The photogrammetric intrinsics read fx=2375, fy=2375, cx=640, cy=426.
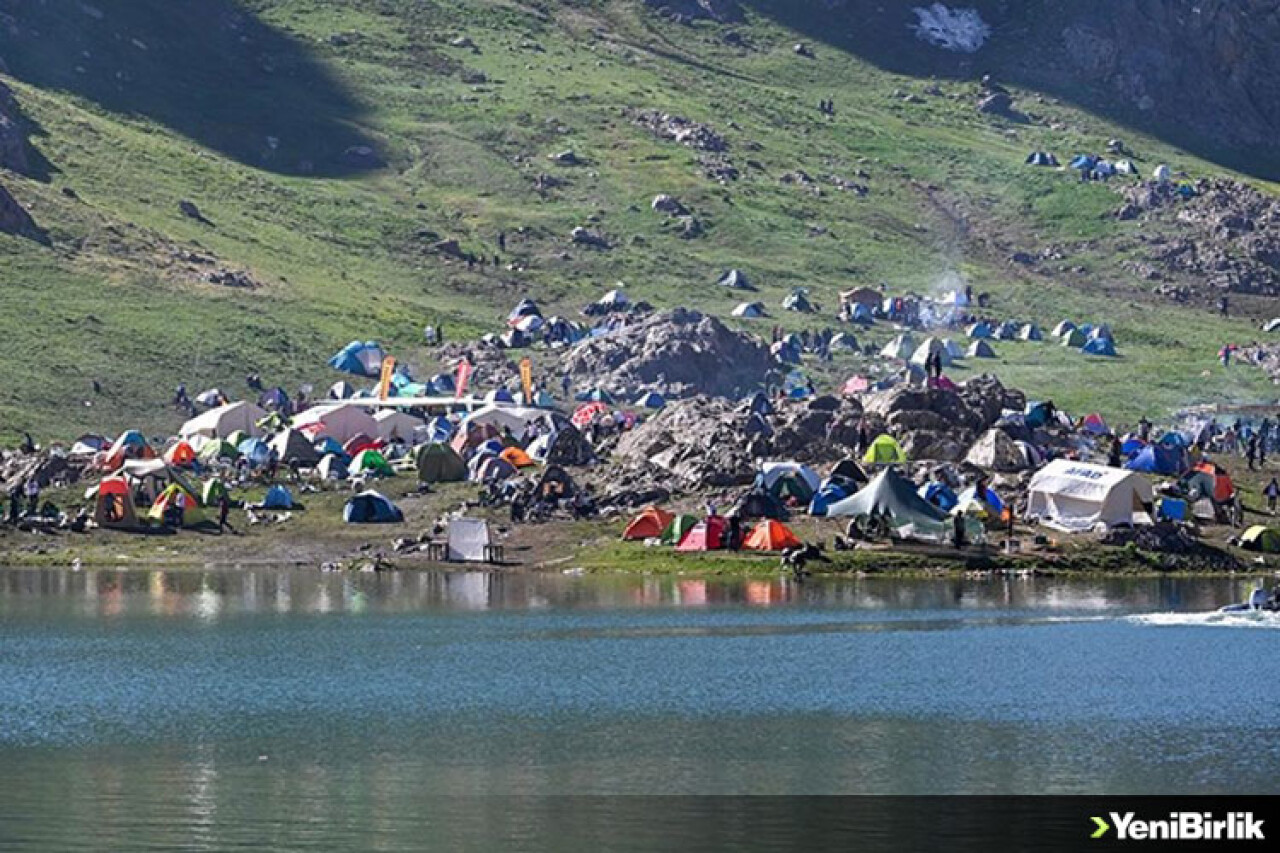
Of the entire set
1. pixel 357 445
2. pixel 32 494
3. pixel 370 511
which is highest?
pixel 357 445

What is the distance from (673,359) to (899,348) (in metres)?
20.1

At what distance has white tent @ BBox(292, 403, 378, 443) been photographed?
114812mm

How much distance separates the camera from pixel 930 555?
8881 centimetres

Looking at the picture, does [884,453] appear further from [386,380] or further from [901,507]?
[386,380]

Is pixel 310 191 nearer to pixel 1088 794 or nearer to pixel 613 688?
pixel 613 688

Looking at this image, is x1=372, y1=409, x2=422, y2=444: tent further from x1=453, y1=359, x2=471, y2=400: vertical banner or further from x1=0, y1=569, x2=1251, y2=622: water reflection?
x1=0, y1=569, x2=1251, y2=622: water reflection

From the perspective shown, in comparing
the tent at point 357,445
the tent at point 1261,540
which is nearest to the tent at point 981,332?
the tent at point 357,445

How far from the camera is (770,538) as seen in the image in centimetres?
9138

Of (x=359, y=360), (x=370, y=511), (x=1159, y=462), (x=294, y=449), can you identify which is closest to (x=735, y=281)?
(x=359, y=360)

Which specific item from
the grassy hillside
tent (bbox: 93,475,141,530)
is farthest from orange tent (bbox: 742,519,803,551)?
the grassy hillside

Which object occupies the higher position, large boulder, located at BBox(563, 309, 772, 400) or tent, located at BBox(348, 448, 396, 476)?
large boulder, located at BBox(563, 309, 772, 400)

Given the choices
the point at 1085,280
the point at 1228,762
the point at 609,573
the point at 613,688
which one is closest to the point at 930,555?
the point at 609,573

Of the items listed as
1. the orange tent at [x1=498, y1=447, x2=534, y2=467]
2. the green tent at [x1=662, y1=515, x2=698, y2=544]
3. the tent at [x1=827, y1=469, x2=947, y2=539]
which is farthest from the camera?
the orange tent at [x1=498, y1=447, x2=534, y2=467]

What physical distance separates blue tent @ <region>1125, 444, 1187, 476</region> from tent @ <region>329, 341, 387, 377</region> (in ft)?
171
